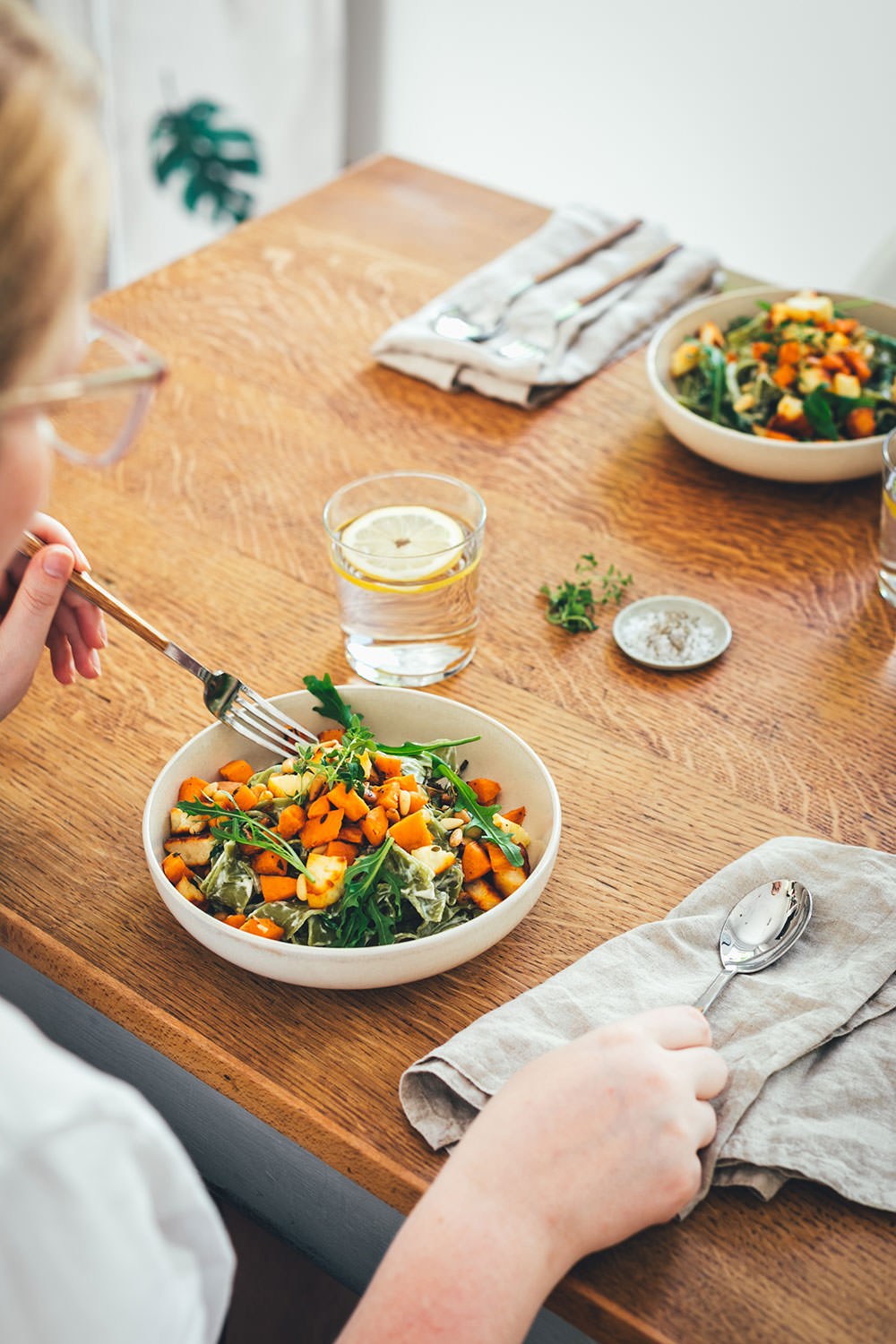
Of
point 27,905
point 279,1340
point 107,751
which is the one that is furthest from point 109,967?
point 279,1340

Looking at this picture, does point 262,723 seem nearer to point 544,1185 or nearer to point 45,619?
point 45,619

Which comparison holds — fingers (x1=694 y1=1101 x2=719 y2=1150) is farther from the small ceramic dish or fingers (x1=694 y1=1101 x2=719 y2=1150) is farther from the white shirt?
the small ceramic dish

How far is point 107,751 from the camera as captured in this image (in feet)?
3.54

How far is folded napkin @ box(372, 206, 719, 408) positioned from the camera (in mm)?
1609

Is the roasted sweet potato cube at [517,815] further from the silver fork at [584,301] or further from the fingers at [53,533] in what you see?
the silver fork at [584,301]

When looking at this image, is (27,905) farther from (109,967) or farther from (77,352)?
(77,352)

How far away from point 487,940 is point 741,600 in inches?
23.4

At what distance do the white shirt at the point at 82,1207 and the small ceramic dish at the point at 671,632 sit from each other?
2.49ft

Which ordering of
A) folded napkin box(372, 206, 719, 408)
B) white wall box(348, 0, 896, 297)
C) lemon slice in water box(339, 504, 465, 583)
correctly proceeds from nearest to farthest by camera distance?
lemon slice in water box(339, 504, 465, 583) → folded napkin box(372, 206, 719, 408) → white wall box(348, 0, 896, 297)

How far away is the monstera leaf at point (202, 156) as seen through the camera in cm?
343

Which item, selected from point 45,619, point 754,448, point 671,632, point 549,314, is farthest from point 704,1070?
point 549,314

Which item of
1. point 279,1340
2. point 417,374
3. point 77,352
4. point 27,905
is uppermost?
point 77,352

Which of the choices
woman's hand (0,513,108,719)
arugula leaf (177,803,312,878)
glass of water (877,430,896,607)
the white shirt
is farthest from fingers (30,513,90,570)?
glass of water (877,430,896,607)

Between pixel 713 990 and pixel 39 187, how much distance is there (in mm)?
681
